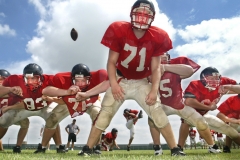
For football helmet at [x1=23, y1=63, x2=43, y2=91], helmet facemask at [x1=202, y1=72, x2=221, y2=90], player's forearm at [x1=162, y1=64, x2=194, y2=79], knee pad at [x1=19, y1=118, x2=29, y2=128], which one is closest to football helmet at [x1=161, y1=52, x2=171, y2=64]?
player's forearm at [x1=162, y1=64, x2=194, y2=79]

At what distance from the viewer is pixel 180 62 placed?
18.3 feet

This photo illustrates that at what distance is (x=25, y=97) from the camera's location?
5.98 meters

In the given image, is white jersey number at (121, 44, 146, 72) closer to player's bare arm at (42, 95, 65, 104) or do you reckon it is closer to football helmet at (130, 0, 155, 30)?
football helmet at (130, 0, 155, 30)

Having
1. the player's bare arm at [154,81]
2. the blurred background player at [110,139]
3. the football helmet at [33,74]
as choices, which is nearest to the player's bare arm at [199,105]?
the player's bare arm at [154,81]

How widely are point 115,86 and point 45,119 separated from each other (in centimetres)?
289

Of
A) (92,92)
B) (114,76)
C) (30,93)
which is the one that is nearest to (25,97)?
(30,93)

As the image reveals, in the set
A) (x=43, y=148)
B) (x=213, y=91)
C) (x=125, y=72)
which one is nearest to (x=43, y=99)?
(x=43, y=148)

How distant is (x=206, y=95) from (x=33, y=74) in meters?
3.56

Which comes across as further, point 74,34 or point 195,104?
point 74,34

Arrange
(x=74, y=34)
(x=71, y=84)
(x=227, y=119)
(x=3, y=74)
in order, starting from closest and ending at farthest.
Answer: (x=71, y=84)
(x=227, y=119)
(x=3, y=74)
(x=74, y=34)

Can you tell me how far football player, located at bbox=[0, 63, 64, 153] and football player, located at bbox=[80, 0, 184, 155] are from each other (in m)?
2.32

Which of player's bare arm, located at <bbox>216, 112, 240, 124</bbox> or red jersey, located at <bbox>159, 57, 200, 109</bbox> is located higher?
red jersey, located at <bbox>159, 57, 200, 109</bbox>

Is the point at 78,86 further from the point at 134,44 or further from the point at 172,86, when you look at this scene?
the point at 172,86

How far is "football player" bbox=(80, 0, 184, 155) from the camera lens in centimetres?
395
